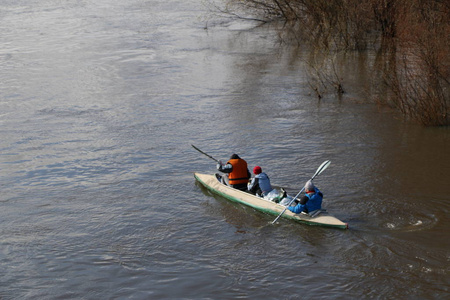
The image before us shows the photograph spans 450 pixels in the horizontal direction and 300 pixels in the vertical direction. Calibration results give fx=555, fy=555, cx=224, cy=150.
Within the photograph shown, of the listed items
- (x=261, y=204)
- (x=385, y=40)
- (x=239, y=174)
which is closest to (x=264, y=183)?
(x=261, y=204)

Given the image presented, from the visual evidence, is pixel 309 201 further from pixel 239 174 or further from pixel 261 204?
pixel 239 174

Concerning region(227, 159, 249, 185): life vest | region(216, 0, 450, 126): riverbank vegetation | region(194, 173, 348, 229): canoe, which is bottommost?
region(194, 173, 348, 229): canoe

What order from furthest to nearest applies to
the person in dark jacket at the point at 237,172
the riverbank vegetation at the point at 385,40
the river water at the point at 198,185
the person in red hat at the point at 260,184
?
1. the riverbank vegetation at the point at 385,40
2. the person in dark jacket at the point at 237,172
3. the person in red hat at the point at 260,184
4. the river water at the point at 198,185

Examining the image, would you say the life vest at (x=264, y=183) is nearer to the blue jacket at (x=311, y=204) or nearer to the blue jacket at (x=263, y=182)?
the blue jacket at (x=263, y=182)

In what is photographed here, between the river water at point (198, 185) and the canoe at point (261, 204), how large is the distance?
17 cm

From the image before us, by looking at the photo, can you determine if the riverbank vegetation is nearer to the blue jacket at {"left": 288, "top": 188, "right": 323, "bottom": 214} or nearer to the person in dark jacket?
the person in dark jacket

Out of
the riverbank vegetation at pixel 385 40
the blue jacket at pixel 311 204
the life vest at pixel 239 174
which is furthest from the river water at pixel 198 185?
the riverbank vegetation at pixel 385 40

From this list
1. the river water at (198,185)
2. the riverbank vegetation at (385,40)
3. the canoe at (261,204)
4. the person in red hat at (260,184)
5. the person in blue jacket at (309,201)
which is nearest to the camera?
the river water at (198,185)

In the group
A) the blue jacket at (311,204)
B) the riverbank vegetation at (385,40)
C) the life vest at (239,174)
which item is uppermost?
the riverbank vegetation at (385,40)

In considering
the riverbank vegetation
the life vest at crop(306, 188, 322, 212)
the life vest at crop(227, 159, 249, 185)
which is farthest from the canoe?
the riverbank vegetation

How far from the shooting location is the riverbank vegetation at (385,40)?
14875 mm

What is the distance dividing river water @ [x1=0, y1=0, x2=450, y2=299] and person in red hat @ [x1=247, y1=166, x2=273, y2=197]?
466 mm

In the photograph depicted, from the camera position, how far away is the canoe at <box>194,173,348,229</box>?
34.3ft

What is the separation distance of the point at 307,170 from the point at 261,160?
1.36 m
